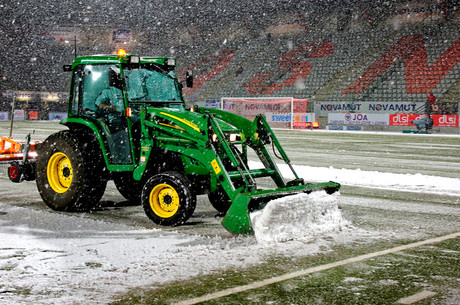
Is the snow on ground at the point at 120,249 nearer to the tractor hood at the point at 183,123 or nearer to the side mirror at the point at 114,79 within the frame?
the tractor hood at the point at 183,123

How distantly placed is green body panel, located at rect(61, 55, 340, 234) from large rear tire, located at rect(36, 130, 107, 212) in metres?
0.25

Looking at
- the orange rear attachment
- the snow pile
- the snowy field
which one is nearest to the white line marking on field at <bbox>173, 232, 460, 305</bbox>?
the snowy field

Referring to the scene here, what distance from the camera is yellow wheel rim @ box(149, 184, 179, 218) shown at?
6324mm

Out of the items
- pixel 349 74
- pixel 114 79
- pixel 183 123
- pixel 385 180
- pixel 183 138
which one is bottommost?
pixel 385 180

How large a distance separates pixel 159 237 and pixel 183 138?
4.14 ft

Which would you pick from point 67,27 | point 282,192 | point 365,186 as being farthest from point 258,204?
point 67,27

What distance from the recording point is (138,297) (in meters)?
4.04

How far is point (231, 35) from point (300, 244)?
46.1 meters

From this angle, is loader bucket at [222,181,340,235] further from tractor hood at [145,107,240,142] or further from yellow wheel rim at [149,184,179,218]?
tractor hood at [145,107,240,142]

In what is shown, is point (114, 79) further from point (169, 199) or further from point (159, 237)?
point (159, 237)

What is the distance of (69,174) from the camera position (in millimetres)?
7555

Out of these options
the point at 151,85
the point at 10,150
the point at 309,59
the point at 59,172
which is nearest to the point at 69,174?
the point at 59,172

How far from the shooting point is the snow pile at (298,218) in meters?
5.62

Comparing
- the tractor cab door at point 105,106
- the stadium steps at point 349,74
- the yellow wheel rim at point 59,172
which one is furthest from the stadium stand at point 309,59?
the yellow wheel rim at point 59,172
